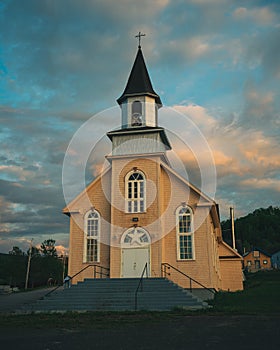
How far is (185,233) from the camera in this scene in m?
21.9

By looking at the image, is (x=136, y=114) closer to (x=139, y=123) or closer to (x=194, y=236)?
(x=139, y=123)

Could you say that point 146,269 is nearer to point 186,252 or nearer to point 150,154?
point 186,252

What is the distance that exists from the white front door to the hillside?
90444 mm

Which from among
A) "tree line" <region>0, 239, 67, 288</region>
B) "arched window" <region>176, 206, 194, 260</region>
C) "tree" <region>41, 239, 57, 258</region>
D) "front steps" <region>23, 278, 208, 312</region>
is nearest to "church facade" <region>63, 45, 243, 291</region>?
"arched window" <region>176, 206, 194, 260</region>

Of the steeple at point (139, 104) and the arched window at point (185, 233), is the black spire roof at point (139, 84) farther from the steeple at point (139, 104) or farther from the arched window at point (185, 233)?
the arched window at point (185, 233)

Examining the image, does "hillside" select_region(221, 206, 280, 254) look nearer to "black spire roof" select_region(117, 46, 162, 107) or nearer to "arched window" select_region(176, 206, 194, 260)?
"black spire roof" select_region(117, 46, 162, 107)

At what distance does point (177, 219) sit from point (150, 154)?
12.4 ft

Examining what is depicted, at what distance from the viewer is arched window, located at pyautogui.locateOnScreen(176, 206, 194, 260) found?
71.1 feet

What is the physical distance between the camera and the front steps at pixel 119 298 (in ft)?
53.8

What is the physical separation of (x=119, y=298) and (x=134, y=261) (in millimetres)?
4409

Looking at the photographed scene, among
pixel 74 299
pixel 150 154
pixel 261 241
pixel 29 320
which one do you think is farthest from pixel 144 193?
pixel 261 241

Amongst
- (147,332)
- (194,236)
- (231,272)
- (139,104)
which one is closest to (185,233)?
(194,236)

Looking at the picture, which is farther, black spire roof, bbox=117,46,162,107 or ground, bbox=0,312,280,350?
black spire roof, bbox=117,46,162,107

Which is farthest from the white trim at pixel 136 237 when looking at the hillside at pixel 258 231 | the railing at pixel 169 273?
the hillside at pixel 258 231
